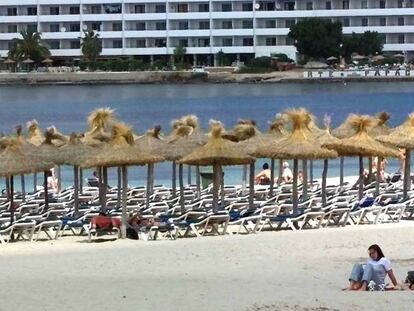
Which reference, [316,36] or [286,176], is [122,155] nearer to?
[286,176]

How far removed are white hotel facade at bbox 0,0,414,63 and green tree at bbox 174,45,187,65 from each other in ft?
1.63

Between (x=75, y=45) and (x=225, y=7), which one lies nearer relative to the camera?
(x=225, y=7)

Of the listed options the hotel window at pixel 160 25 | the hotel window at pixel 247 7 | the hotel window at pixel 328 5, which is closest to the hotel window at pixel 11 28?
the hotel window at pixel 160 25

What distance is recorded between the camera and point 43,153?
23.7 m

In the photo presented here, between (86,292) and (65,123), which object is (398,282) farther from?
(65,123)

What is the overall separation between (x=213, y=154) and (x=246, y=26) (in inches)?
4026

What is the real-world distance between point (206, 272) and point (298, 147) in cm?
652

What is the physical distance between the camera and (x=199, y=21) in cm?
12444

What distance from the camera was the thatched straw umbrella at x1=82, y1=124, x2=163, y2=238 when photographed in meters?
20.9

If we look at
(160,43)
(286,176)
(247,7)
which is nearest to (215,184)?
(286,176)

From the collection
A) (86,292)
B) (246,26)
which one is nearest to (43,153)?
(86,292)

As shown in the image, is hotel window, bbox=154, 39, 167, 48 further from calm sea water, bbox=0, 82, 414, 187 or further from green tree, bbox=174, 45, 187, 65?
calm sea water, bbox=0, 82, 414, 187

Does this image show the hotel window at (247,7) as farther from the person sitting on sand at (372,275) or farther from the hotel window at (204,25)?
the person sitting on sand at (372,275)

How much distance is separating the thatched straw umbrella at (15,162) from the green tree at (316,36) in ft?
320
